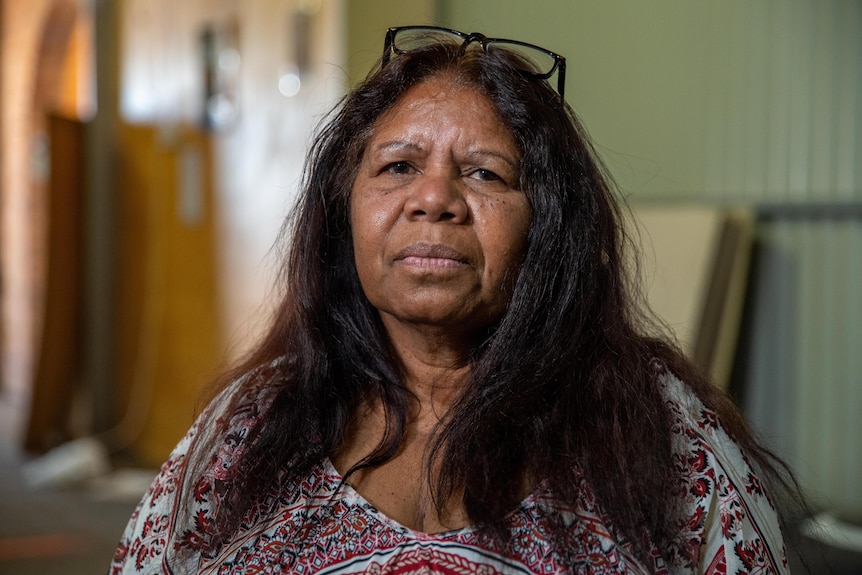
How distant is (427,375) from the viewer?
1.34 metres

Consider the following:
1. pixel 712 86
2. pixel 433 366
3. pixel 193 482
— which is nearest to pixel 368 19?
pixel 712 86

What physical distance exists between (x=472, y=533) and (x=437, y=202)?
0.44m

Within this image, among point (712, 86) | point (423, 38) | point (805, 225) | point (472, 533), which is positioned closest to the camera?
point (472, 533)

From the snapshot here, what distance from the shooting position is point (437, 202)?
1.21 m

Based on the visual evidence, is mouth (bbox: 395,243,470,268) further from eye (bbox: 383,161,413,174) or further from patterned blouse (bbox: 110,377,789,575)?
patterned blouse (bbox: 110,377,789,575)

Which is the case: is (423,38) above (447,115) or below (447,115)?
above

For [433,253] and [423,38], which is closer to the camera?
[433,253]

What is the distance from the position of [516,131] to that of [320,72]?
2474 millimetres

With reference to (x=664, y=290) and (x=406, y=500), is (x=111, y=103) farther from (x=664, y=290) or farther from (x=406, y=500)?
(x=406, y=500)

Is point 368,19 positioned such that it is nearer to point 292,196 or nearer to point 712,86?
point 712,86

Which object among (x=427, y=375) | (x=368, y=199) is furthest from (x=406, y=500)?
(x=368, y=199)

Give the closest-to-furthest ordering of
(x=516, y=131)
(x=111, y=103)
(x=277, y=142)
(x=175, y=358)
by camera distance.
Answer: (x=516, y=131) < (x=277, y=142) < (x=175, y=358) < (x=111, y=103)

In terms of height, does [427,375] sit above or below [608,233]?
below

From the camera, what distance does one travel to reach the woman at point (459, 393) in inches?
44.4
